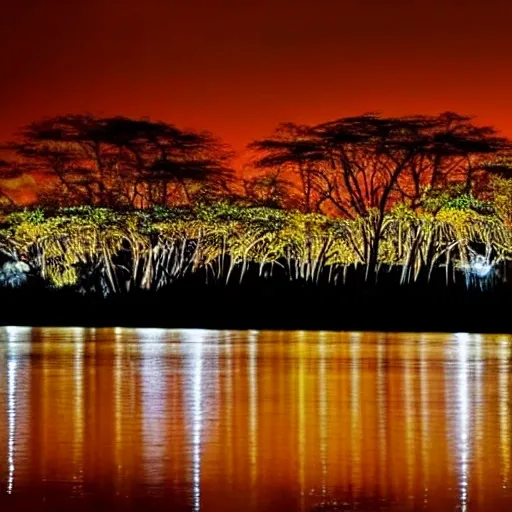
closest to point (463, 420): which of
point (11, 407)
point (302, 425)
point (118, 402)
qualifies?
point (302, 425)

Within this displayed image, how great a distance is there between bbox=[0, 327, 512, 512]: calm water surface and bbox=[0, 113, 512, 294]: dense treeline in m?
46.0

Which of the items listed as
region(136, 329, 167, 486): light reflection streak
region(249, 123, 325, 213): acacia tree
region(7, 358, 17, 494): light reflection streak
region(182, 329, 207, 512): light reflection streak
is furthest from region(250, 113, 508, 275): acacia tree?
region(7, 358, 17, 494): light reflection streak

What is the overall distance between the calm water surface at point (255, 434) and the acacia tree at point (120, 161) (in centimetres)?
5399

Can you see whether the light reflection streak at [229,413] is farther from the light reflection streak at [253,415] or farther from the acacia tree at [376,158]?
the acacia tree at [376,158]

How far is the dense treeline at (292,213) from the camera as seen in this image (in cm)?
8019

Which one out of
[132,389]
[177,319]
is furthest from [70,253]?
[132,389]

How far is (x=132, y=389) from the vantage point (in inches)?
981

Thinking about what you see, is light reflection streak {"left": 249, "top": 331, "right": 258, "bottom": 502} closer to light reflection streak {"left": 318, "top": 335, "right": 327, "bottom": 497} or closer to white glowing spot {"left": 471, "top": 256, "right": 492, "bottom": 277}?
light reflection streak {"left": 318, "top": 335, "right": 327, "bottom": 497}

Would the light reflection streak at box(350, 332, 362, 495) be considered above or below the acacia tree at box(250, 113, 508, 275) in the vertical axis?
below

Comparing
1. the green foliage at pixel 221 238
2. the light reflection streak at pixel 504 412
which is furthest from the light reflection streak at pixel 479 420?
the green foliage at pixel 221 238

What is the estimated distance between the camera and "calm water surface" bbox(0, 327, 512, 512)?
44.0ft

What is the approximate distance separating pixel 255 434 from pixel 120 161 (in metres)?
72.6

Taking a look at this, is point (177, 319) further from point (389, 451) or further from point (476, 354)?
point (389, 451)

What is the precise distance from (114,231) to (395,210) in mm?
15110
